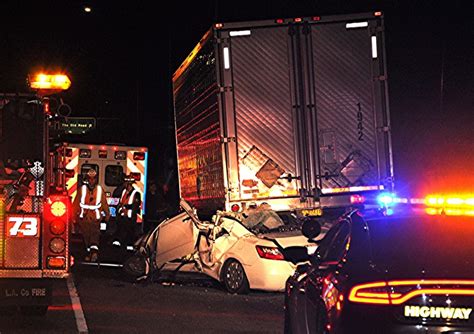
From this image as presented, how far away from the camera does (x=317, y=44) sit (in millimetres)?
15844

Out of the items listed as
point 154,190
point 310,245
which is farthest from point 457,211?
point 154,190

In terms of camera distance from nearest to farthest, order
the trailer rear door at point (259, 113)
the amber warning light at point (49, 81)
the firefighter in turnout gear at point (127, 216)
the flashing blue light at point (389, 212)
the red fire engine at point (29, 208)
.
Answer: the flashing blue light at point (389, 212)
the red fire engine at point (29, 208)
the amber warning light at point (49, 81)
the trailer rear door at point (259, 113)
the firefighter in turnout gear at point (127, 216)

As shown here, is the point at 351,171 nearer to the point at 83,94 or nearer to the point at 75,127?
the point at 75,127

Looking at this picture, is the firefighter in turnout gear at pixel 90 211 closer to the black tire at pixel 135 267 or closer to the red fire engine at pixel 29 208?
the black tire at pixel 135 267

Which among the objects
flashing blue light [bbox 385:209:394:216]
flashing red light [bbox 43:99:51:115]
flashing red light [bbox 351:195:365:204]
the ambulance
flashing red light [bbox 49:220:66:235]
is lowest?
flashing blue light [bbox 385:209:394:216]

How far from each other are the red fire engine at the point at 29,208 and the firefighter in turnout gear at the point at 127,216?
9.89 m

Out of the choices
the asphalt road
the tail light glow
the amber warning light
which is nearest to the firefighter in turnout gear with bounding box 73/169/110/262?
the asphalt road

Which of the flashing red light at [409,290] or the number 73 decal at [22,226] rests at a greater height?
the number 73 decal at [22,226]

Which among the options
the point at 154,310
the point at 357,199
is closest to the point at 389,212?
the point at 154,310

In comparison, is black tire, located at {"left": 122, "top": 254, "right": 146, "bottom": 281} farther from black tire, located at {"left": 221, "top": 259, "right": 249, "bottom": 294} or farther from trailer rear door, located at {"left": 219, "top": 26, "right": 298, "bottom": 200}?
black tire, located at {"left": 221, "top": 259, "right": 249, "bottom": 294}

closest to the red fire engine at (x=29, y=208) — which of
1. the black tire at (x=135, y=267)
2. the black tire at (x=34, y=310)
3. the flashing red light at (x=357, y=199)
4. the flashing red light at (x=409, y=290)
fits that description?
the black tire at (x=34, y=310)

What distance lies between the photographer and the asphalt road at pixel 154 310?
35.1ft

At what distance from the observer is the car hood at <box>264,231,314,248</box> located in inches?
546

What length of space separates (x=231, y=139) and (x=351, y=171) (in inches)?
76.0
